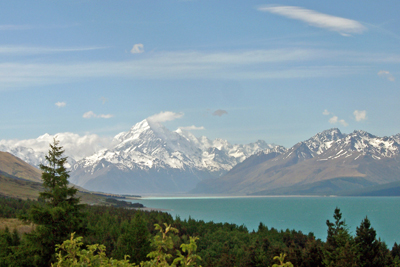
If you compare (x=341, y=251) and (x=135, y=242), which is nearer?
(x=341, y=251)

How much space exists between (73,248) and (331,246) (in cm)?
6306

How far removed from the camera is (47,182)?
1823 inches

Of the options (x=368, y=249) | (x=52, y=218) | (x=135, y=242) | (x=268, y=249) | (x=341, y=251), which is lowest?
(x=268, y=249)

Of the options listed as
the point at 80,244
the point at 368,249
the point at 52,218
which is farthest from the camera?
the point at 368,249

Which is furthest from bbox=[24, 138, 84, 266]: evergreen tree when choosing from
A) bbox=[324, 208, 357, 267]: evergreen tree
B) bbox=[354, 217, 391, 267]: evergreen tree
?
bbox=[354, 217, 391, 267]: evergreen tree

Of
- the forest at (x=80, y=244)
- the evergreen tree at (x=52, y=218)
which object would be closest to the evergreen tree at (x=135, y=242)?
the forest at (x=80, y=244)

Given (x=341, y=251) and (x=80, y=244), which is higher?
(x=80, y=244)

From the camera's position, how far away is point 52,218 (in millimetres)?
43656

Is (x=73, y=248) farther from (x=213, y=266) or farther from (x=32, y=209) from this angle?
(x=213, y=266)

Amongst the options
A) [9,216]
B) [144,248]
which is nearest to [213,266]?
[144,248]

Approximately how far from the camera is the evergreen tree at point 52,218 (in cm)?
4159

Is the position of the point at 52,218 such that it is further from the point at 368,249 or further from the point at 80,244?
the point at 368,249

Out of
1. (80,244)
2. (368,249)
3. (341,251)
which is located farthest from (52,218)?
(368,249)

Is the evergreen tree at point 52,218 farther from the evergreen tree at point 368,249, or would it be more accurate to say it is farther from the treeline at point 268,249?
the evergreen tree at point 368,249
